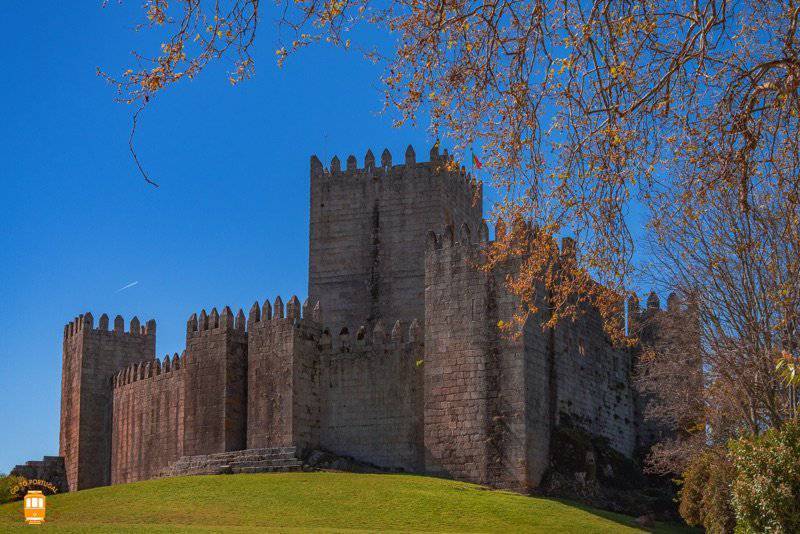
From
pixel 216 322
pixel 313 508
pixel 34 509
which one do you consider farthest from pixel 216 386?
pixel 34 509

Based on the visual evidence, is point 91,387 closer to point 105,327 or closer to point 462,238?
point 105,327

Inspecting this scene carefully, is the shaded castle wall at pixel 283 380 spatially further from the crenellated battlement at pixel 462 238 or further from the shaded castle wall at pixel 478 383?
the crenellated battlement at pixel 462 238

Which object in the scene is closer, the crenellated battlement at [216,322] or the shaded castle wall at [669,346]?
the shaded castle wall at [669,346]

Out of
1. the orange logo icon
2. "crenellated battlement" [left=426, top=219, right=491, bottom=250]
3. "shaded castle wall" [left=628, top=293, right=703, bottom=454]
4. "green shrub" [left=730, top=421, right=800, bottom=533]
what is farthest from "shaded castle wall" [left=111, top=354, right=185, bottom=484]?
"green shrub" [left=730, top=421, right=800, bottom=533]

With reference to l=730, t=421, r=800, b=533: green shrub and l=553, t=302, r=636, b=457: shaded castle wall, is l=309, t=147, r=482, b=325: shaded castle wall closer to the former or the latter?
l=553, t=302, r=636, b=457: shaded castle wall

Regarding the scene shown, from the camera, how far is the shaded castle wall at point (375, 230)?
39406 millimetres

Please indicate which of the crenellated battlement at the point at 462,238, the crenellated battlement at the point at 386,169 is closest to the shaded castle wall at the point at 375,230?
the crenellated battlement at the point at 386,169

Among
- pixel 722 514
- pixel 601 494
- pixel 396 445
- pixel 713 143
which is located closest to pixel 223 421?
pixel 396 445

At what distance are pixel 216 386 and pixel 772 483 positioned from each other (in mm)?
18240

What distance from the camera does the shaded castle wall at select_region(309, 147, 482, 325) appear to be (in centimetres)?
3941

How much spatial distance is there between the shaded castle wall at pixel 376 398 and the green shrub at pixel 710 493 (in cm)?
710

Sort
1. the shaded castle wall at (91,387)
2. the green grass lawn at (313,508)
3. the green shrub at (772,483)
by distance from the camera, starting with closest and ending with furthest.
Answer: the green shrub at (772,483) < the green grass lawn at (313,508) < the shaded castle wall at (91,387)

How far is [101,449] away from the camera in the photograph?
147 feet

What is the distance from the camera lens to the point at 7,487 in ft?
107
